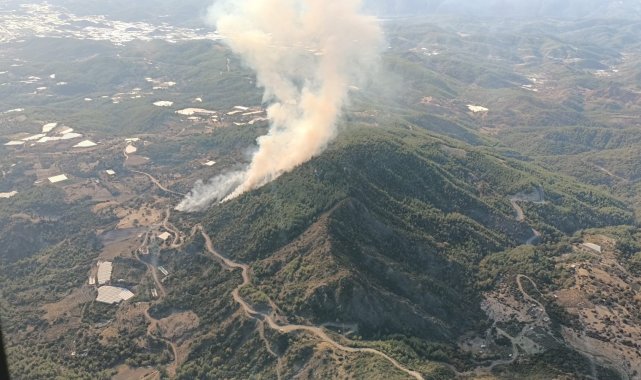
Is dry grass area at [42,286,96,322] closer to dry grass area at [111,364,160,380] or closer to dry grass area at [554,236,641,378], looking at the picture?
dry grass area at [111,364,160,380]

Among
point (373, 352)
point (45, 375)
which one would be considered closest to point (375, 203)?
point (373, 352)

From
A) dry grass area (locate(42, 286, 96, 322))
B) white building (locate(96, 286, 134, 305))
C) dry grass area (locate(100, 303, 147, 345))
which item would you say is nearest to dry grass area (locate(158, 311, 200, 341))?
dry grass area (locate(100, 303, 147, 345))

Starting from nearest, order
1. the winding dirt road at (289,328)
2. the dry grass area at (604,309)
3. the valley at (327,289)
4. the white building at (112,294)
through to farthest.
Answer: the winding dirt road at (289,328) < the valley at (327,289) < the dry grass area at (604,309) < the white building at (112,294)

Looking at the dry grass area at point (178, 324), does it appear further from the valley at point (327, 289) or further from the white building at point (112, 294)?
the white building at point (112, 294)

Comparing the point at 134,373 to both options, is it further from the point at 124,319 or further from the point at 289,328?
the point at 289,328

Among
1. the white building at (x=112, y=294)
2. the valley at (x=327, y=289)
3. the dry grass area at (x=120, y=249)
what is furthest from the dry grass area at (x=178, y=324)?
the dry grass area at (x=120, y=249)

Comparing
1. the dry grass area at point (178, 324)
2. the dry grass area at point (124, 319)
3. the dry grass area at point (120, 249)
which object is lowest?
the dry grass area at point (120, 249)

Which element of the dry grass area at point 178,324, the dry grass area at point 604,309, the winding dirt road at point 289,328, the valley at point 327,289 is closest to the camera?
the winding dirt road at point 289,328

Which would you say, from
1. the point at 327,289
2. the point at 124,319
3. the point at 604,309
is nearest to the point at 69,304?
the point at 124,319
